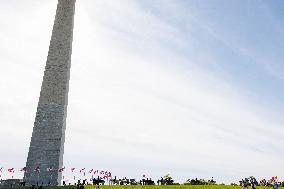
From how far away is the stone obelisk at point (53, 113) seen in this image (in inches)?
1490

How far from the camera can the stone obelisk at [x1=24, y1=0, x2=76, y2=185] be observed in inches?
1490

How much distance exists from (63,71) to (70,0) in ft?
24.7

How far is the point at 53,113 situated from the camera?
38.6 metres

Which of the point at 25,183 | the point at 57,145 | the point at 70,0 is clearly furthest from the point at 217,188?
the point at 70,0

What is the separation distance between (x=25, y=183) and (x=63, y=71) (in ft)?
34.6

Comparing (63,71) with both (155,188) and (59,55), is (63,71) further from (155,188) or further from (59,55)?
(155,188)

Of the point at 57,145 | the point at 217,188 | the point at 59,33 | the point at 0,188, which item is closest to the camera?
the point at 217,188

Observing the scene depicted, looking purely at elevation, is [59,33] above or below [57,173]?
above

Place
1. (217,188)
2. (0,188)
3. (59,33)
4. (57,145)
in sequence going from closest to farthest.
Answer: (217,188)
(0,188)
(57,145)
(59,33)

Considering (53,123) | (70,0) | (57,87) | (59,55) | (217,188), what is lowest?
(217,188)

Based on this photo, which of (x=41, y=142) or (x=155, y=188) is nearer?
(x=155, y=188)

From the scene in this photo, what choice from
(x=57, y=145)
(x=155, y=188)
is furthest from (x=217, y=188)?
(x=57, y=145)

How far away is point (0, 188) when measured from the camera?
107ft

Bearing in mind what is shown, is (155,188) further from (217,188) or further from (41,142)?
(41,142)
